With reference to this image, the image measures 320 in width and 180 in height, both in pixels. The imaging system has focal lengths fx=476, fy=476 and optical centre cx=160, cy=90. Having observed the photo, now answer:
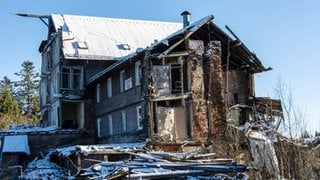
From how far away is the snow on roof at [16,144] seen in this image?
3262 cm

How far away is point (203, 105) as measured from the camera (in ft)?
90.7

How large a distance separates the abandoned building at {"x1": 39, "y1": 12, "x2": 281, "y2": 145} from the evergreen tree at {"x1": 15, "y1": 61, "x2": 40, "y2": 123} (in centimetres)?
2396

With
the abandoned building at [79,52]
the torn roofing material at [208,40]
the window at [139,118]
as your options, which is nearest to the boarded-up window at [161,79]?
the torn roofing material at [208,40]

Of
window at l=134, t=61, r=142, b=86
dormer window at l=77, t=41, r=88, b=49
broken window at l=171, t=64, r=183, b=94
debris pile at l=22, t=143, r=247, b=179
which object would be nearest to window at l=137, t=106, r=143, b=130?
window at l=134, t=61, r=142, b=86

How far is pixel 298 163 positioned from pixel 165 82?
15.5 metres

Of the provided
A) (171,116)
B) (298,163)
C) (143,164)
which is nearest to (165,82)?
(171,116)

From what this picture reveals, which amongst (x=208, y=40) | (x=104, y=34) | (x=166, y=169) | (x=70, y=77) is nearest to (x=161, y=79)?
(x=208, y=40)

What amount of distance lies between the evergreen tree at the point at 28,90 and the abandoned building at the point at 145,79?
24.0 meters

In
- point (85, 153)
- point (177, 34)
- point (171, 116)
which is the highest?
point (177, 34)

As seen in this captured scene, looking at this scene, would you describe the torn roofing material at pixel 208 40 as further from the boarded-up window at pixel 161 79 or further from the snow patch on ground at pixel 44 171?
the snow patch on ground at pixel 44 171

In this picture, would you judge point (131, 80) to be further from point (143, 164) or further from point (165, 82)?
point (143, 164)

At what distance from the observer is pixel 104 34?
40812mm

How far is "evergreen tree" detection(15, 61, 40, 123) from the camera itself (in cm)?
6600

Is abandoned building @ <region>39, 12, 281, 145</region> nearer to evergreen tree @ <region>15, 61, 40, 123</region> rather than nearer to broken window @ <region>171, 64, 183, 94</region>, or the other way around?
broken window @ <region>171, 64, 183, 94</region>
